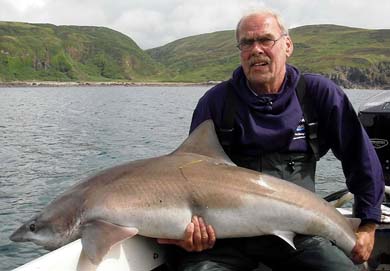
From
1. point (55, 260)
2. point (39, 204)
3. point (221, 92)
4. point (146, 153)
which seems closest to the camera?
point (55, 260)

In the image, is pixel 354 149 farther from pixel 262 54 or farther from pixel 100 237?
pixel 100 237

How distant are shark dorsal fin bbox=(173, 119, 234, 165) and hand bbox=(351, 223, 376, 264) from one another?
3.61 feet

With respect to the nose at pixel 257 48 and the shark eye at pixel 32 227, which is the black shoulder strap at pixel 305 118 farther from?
the shark eye at pixel 32 227

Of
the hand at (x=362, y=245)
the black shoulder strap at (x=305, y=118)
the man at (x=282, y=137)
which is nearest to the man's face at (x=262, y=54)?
the man at (x=282, y=137)

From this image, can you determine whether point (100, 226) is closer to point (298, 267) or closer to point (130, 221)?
point (130, 221)

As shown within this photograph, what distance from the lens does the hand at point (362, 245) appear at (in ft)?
12.8

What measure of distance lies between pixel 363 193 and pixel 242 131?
3.42 feet

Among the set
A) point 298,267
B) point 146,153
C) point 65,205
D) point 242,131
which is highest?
point 242,131

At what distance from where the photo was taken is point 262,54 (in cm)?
413

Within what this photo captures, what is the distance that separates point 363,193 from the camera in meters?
4.05

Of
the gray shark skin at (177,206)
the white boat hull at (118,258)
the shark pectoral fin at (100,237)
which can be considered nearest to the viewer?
the white boat hull at (118,258)

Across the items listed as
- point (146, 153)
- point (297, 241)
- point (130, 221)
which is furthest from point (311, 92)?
point (146, 153)

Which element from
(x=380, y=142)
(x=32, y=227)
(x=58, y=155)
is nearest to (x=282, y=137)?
(x=32, y=227)

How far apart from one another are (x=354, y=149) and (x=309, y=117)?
43 centimetres
